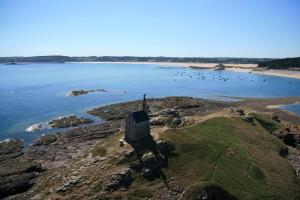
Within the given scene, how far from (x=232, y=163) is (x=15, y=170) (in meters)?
39.9

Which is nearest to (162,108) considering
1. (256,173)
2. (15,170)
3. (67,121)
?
(67,121)

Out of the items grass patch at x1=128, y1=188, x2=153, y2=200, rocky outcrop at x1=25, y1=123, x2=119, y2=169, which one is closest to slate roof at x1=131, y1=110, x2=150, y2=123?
grass patch at x1=128, y1=188, x2=153, y2=200

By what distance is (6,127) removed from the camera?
305 feet

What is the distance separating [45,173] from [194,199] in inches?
1140

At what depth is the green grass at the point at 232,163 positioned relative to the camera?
49469 mm

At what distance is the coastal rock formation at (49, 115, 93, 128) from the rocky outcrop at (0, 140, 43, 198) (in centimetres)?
1885

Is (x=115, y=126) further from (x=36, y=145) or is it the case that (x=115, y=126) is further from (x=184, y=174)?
(x=184, y=174)

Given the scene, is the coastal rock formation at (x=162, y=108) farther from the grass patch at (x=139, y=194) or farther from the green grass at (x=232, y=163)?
the grass patch at (x=139, y=194)

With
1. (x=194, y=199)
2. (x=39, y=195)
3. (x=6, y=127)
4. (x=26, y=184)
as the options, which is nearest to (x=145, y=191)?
(x=194, y=199)

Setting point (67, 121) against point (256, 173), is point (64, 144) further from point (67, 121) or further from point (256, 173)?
point (256, 173)

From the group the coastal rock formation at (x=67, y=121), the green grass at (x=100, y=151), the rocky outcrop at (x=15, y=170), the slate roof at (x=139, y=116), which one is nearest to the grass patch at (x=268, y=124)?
the slate roof at (x=139, y=116)

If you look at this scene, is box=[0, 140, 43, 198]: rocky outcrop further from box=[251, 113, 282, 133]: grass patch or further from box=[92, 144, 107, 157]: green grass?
box=[251, 113, 282, 133]: grass patch

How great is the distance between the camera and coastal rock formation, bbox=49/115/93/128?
9543 cm

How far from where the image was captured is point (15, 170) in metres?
60.5
